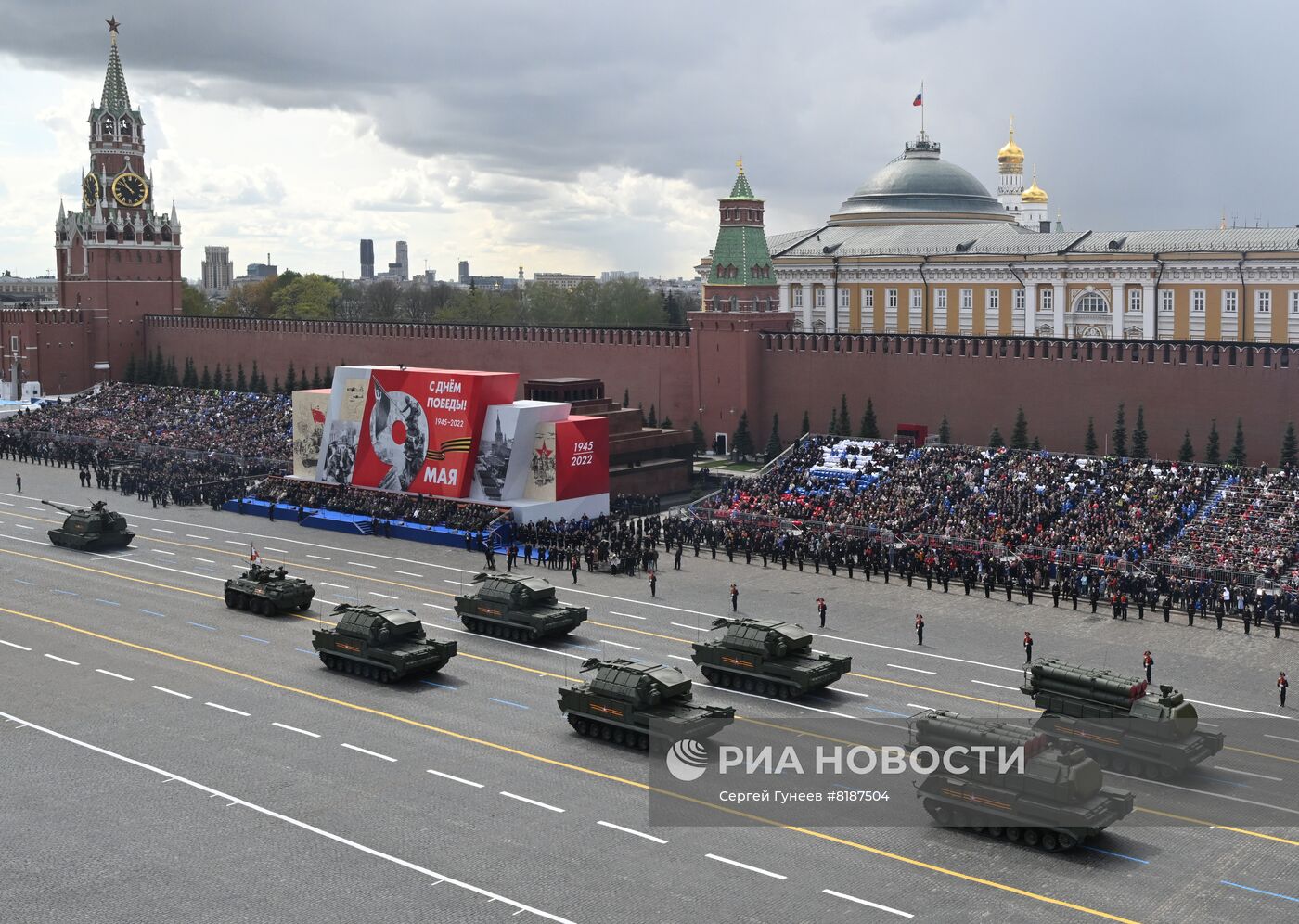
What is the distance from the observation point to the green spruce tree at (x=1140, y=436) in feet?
161

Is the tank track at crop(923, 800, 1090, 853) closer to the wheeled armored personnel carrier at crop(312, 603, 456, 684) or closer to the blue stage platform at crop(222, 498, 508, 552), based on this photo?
the wheeled armored personnel carrier at crop(312, 603, 456, 684)

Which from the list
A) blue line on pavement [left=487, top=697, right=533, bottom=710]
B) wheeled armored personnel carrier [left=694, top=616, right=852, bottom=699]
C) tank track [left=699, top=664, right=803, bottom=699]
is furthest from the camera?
tank track [left=699, top=664, right=803, bottom=699]

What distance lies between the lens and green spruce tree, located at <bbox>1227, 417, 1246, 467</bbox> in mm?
46938

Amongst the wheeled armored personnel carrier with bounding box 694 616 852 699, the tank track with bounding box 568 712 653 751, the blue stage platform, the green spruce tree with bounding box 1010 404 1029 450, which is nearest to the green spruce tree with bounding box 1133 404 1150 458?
the green spruce tree with bounding box 1010 404 1029 450

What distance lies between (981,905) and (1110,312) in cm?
5601

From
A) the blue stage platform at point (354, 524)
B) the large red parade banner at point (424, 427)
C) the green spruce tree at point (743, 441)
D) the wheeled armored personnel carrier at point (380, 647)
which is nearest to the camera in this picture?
the wheeled armored personnel carrier at point (380, 647)

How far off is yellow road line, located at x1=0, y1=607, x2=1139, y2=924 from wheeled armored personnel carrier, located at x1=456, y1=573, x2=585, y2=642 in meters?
5.31

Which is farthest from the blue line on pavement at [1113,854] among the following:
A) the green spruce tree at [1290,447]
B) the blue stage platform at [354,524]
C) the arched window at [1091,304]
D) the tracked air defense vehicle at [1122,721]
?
the arched window at [1091,304]

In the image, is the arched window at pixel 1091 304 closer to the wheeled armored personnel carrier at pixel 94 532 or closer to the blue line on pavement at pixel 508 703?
the wheeled armored personnel carrier at pixel 94 532

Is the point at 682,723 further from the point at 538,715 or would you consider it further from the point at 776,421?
the point at 776,421

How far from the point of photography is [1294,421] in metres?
46.3

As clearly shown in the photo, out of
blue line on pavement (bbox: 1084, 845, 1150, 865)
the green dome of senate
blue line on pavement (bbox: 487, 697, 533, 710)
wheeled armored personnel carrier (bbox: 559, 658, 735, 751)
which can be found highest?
the green dome of senate

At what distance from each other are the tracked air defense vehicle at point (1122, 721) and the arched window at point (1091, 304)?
48898mm

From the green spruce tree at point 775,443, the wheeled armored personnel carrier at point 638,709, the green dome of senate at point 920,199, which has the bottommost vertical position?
the wheeled armored personnel carrier at point 638,709
